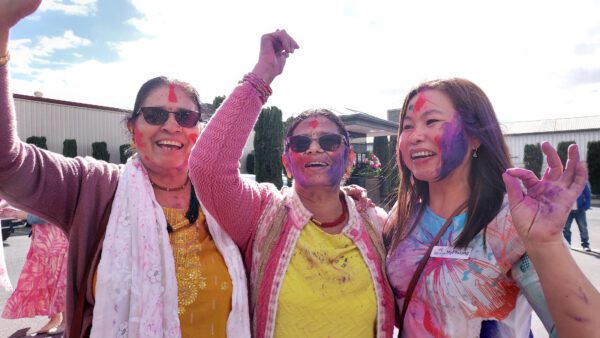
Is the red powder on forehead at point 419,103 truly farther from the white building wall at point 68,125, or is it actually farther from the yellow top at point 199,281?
the white building wall at point 68,125

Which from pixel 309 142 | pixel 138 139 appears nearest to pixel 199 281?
pixel 138 139

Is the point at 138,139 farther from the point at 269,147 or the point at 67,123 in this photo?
the point at 67,123

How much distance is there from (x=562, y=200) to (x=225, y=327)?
143 centimetres

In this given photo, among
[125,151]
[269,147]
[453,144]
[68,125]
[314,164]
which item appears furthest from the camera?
[68,125]

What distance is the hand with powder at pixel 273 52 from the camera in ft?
5.68

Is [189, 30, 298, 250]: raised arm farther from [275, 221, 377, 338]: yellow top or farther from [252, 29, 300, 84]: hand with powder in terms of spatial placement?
[275, 221, 377, 338]: yellow top

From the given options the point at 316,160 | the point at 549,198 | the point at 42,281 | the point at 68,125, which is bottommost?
the point at 42,281

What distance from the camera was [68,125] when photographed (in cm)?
1627

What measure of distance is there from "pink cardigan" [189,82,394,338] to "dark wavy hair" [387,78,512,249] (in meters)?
0.24

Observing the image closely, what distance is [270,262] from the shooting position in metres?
1.84

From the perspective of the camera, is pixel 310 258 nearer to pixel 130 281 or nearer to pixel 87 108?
pixel 130 281

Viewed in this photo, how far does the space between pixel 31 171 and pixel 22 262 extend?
6.52m

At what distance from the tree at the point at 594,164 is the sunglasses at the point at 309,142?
89.9 feet

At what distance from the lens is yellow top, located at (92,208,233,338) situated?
1739 millimetres
